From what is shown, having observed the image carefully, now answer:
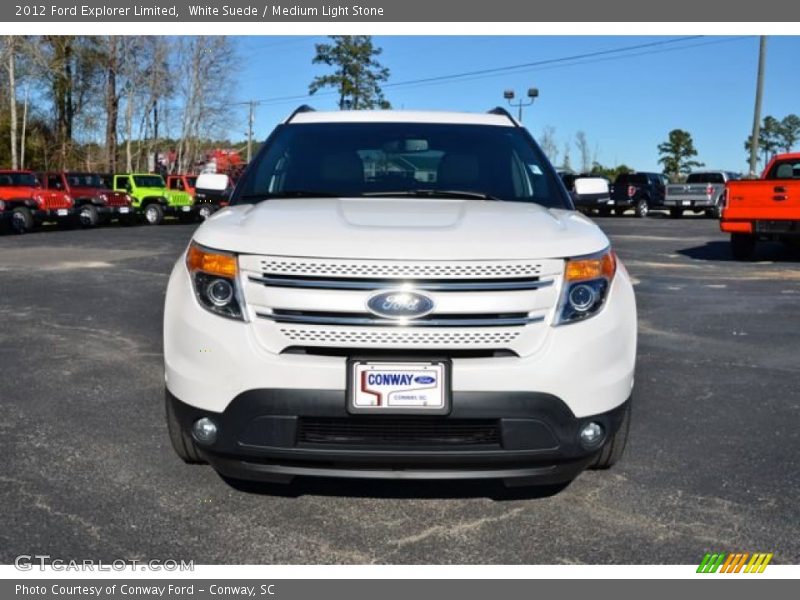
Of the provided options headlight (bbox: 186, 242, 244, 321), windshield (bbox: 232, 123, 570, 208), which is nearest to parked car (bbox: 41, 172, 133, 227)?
windshield (bbox: 232, 123, 570, 208)

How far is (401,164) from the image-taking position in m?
4.18

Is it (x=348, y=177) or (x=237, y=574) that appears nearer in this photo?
(x=237, y=574)

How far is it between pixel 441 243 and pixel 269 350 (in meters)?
0.73

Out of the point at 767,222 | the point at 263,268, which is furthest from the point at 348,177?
the point at 767,222

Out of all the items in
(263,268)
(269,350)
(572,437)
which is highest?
(263,268)

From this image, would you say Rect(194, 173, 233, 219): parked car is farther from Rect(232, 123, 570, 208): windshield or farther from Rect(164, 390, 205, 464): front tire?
Rect(164, 390, 205, 464): front tire

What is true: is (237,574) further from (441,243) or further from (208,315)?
(441,243)

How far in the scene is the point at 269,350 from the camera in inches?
108

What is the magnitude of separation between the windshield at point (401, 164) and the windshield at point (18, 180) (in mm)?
19702

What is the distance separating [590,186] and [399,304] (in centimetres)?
251

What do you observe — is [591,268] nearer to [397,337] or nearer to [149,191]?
[397,337]

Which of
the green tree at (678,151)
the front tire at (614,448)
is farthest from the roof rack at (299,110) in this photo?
the green tree at (678,151)

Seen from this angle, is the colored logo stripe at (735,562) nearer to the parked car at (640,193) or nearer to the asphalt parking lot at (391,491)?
the asphalt parking lot at (391,491)

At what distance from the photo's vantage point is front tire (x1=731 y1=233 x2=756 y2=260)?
14.2 meters
